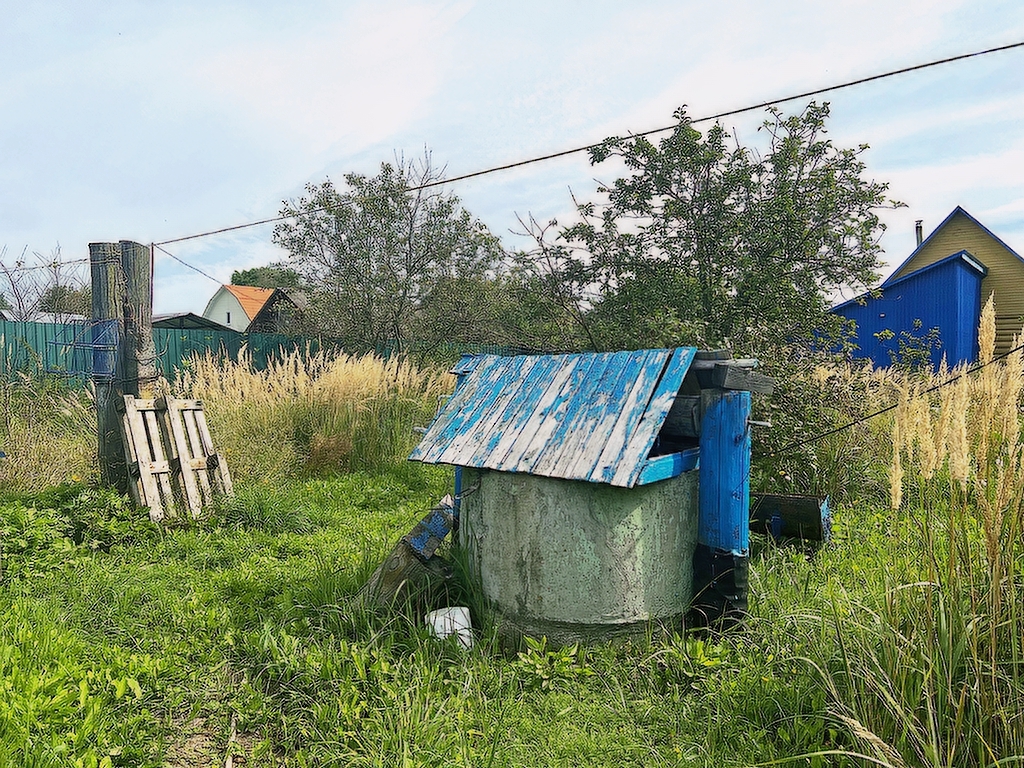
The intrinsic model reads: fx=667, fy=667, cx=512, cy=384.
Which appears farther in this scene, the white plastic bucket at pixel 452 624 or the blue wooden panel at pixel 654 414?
the white plastic bucket at pixel 452 624

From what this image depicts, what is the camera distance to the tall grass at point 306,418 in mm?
7492

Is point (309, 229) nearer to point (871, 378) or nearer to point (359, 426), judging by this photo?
point (359, 426)

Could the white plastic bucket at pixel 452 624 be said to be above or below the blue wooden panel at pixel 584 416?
below

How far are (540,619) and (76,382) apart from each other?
10843mm

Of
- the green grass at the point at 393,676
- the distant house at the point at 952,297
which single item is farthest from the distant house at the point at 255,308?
the distant house at the point at 952,297

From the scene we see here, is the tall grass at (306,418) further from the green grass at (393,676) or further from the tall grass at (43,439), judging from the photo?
the green grass at (393,676)

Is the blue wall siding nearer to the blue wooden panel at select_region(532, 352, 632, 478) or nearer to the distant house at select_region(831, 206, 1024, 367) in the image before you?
the distant house at select_region(831, 206, 1024, 367)

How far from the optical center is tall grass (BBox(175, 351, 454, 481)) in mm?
7492

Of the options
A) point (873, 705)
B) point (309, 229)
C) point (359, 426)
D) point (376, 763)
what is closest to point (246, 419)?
point (359, 426)

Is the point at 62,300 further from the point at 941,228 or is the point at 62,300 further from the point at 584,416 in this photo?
the point at 941,228

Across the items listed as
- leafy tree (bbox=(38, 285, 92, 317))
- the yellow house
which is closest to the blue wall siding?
the yellow house

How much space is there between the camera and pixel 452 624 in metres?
3.65

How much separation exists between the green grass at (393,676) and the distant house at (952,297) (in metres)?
15.4

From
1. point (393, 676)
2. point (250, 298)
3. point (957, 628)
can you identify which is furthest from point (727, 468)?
point (250, 298)
